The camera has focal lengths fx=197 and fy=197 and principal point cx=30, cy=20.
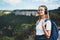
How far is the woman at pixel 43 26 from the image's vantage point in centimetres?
281

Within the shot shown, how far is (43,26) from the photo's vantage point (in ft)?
9.24

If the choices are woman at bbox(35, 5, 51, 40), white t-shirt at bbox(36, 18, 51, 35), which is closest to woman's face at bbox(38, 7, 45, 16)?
woman at bbox(35, 5, 51, 40)

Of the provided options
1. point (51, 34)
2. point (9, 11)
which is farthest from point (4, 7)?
point (51, 34)

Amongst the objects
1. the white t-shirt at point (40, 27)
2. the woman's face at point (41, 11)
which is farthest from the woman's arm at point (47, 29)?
the woman's face at point (41, 11)

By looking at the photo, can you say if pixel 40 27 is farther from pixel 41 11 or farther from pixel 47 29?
pixel 41 11

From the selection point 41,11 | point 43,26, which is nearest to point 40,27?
point 43,26

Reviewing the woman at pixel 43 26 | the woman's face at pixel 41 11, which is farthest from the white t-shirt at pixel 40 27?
the woman's face at pixel 41 11

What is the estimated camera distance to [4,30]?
293 cm

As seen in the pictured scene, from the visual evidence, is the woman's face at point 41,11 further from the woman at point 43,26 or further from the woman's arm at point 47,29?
the woman's arm at point 47,29

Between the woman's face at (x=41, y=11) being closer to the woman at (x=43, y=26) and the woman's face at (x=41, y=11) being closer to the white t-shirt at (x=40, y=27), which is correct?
the woman at (x=43, y=26)

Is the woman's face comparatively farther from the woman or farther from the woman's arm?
the woman's arm

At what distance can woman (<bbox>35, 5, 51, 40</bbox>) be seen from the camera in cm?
281

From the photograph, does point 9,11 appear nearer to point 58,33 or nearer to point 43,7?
point 43,7

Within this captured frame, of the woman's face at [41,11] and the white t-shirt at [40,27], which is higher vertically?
the woman's face at [41,11]
